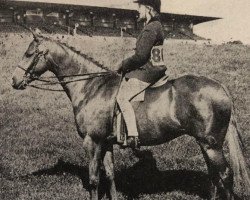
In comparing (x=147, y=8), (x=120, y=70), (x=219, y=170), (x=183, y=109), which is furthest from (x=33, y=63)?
(x=219, y=170)

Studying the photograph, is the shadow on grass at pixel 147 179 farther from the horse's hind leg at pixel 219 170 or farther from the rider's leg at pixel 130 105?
the rider's leg at pixel 130 105

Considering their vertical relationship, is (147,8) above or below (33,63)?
above

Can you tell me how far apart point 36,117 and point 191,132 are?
9.42 meters

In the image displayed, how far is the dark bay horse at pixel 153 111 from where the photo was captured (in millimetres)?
7191

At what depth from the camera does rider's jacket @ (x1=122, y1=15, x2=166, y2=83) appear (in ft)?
24.5

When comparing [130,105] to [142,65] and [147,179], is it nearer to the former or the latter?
[142,65]

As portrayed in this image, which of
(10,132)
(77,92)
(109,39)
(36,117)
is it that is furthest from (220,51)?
(77,92)

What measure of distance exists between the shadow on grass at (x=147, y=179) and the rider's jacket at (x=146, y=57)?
8.94ft

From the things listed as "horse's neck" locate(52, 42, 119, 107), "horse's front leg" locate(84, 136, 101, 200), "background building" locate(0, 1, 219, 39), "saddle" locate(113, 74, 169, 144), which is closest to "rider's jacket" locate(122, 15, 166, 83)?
"saddle" locate(113, 74, 169, 144)


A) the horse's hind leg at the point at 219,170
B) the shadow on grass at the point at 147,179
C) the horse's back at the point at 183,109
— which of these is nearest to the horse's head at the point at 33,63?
the horse's back at the point at 183,109

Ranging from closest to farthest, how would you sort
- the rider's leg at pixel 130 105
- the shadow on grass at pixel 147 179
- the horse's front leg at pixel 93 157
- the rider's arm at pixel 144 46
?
the rider's arm at pixel 144 46 < the rider's leg at pixel 130 105 < the horse's front leg at pixel 93 157 < the shadow on grass at pixel 147 179

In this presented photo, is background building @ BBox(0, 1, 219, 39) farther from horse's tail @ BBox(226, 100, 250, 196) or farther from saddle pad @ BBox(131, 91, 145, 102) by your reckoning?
horse's tail @ BBox(226, 100, 250, 196)

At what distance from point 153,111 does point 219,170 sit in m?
1.54

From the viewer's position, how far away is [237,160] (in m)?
7.50
